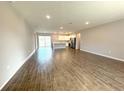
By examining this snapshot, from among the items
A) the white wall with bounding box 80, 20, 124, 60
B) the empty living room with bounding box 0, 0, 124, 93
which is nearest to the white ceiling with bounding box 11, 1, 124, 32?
the empty living room with bounding box 0, 0, 124, 93

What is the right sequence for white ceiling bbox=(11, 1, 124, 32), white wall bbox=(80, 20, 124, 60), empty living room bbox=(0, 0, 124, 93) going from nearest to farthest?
empty living room bbox=(0, 0, 124, 93), white ceiling bbox=(11, 1, 124, 32), white wall bbox=(80, 20, 124, 60)

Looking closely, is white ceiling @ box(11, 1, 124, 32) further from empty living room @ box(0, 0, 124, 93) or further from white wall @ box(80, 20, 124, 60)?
white wall @ box(80, 20, 124, 60)

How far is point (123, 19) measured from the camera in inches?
205

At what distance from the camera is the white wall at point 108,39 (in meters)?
5.51

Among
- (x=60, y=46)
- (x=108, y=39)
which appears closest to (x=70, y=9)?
(x=108, y=39)

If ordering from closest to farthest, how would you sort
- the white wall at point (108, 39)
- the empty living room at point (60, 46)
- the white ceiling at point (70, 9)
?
the empty living room at point (60, 46) < the white ceiling at point (70, 9) < the white wall at point (108, 39)

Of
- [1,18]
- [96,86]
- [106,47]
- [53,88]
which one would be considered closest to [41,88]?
[53,88]

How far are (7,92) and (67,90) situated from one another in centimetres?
139

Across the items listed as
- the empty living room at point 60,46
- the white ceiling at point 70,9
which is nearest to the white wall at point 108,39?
the empty living room at point 60,46

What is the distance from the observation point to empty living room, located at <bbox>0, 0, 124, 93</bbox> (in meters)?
2.69

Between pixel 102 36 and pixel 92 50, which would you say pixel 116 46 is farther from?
pixel 92 50

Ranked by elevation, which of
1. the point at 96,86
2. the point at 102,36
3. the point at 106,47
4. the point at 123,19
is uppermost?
the point at 123,19

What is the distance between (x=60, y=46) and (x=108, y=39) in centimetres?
768

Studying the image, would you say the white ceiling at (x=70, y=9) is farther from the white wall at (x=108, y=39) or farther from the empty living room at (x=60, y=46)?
the white wall at (x=108, y=39)
